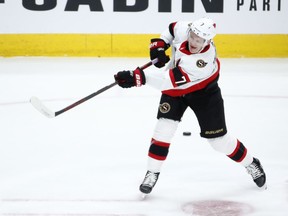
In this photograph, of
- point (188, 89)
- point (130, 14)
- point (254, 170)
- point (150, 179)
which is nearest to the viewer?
point (188, 89)

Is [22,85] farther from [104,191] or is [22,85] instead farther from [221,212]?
[221,212]

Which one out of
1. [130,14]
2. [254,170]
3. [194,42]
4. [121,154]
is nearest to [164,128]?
[194,42]

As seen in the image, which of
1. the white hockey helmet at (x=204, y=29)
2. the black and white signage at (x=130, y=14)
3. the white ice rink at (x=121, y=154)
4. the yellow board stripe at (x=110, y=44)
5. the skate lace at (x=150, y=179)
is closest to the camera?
the white hockey helmet at (x=204, y=29)

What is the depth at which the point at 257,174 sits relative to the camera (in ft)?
11.3

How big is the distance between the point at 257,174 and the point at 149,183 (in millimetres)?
554

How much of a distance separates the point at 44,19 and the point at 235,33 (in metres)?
2.25

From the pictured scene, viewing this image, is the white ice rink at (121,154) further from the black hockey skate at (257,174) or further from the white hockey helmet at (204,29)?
the white hockey helmet at (204,29)

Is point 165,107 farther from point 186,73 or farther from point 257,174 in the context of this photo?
point 257,174

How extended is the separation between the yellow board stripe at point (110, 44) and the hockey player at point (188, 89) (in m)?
4.69

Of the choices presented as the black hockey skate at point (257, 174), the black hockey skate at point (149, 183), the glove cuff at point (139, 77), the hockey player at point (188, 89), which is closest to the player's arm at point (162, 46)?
the hockey player at point (188, 89)

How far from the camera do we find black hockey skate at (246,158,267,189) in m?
3.43

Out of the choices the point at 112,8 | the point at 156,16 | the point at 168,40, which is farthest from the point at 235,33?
the point at 168,40

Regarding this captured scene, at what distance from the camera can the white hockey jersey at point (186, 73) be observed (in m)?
3.09

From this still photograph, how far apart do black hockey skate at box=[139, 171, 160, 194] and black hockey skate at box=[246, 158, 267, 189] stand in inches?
19.3
